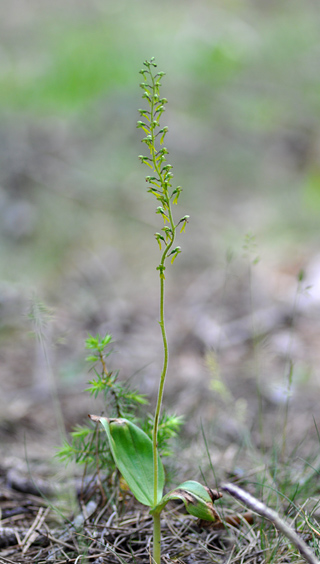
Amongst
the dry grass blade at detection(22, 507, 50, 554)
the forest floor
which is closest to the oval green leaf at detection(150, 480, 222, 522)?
the forest floor

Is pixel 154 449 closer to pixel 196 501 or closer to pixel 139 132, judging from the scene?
pixel 196 501

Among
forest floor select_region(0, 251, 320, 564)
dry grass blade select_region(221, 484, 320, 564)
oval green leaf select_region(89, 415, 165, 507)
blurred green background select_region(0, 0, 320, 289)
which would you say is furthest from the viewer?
blurred green background select_region(0, 0, 320, 289)

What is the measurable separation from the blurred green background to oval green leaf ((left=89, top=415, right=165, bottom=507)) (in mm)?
3129

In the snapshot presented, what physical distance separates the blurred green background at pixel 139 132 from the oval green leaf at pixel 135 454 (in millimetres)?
3129

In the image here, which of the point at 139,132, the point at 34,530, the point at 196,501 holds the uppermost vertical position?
the point at 139,132

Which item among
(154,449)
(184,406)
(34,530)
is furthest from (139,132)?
(154,449)

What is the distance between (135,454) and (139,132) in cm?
550

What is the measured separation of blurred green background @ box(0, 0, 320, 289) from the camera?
512 centimetres

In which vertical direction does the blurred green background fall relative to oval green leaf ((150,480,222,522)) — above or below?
above

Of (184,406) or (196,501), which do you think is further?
(184,406)

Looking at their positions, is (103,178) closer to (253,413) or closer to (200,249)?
(200,249)

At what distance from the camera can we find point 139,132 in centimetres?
636

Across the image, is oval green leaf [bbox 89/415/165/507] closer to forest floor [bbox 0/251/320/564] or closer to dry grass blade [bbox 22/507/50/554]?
forest floor [bbox 0/251/320/564]

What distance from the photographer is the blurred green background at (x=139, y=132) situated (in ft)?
16.8
